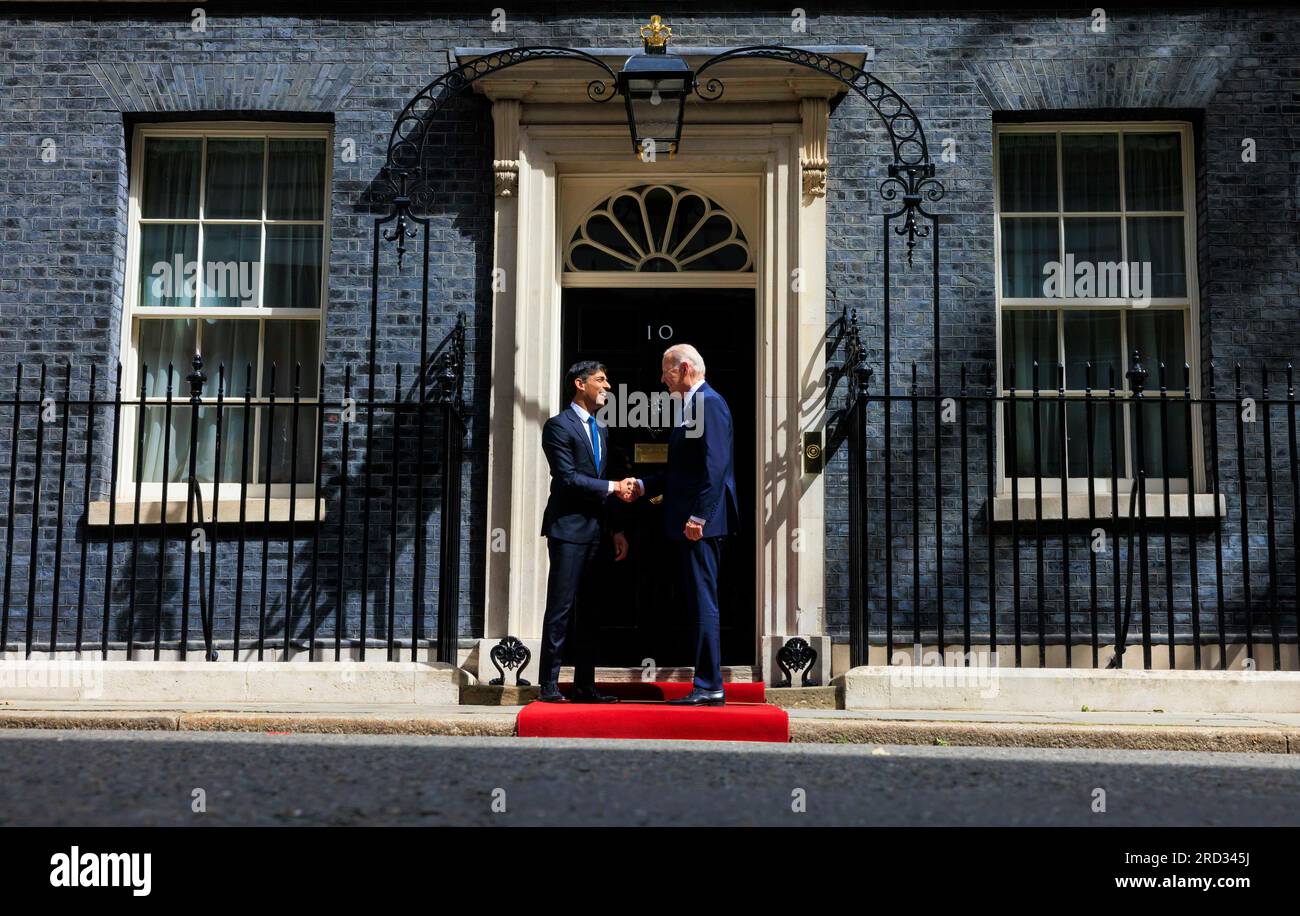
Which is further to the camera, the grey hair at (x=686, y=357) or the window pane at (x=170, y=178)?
the window pane at (x=170, y=178)

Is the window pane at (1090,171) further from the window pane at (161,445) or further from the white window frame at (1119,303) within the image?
the window pane at (161,445)

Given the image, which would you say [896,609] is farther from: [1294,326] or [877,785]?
[877,785]

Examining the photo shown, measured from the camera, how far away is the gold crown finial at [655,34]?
8.19m

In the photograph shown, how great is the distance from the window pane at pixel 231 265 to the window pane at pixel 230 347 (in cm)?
13

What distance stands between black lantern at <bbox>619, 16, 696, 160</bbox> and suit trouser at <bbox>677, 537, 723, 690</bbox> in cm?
253

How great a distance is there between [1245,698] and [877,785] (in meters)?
3.35

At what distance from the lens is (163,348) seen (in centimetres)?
932

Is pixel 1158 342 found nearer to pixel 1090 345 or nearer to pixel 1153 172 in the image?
pixel 1090 345

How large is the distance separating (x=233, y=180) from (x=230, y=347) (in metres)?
1.13

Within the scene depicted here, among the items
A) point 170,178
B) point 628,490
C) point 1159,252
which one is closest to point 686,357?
point 628,490

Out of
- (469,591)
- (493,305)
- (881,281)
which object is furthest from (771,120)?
(469,591)

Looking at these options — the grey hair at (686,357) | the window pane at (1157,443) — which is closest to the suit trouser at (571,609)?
the grey hair at (686,357)

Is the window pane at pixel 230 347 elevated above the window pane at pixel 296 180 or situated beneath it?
situated beneath

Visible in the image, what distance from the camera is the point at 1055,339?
9.20 meters
